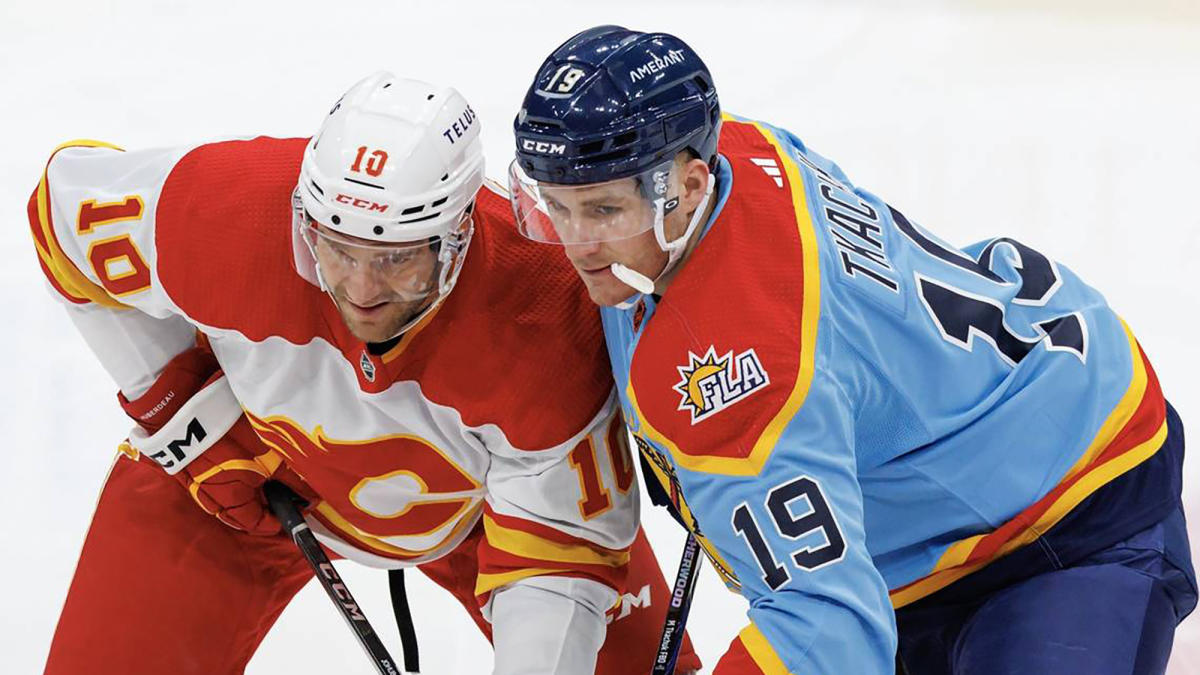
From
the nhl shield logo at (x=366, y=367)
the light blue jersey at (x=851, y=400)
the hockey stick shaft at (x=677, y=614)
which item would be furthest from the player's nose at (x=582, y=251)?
the hockey stick shaft at (x=677, y=614)

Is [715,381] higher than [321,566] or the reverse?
higher

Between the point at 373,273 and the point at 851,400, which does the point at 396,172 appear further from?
the point at 851,400

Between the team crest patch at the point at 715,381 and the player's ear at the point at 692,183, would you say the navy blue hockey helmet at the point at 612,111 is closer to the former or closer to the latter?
the player's ear at the point at 692,183

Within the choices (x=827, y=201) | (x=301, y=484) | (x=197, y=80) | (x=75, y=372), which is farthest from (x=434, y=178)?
(x=197, y=80)

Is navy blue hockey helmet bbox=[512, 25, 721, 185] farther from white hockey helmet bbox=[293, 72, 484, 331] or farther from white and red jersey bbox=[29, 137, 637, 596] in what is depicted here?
white and red jersey bbox=[29, 137, 637, 596]

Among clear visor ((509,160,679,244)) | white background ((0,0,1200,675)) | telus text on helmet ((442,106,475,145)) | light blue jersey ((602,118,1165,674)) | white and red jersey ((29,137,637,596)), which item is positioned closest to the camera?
light blue jersey ((602,118,1165,674))

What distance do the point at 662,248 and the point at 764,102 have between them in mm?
2616

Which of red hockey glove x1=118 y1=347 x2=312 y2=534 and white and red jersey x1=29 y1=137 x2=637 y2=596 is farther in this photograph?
red hockey glove x1=118 y1=347 x2=312 y2=534

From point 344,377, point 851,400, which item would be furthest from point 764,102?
point 851,400

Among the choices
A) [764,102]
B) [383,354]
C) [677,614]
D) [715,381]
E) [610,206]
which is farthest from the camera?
[764,102]

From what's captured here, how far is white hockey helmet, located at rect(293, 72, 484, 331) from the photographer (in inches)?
92.0

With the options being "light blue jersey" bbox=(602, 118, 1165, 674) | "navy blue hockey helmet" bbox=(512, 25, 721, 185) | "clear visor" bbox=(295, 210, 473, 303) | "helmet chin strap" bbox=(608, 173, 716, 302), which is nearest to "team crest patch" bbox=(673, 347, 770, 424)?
"light blue jersey" bbox=(602, 118, 1165, 674)

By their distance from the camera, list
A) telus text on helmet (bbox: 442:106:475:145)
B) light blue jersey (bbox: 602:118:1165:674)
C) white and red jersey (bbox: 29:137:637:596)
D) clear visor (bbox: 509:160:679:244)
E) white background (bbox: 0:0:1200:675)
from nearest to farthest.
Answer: light blue jersey (bbox: 602:118:1165:674) < clear visor (bbox: 509:160:679:244) < telus text on helmet (bbox: 442:106:475:145) < white and red jersey (bbox: 29:137:637:596) < white background (bbox: 0:0:1200:675)

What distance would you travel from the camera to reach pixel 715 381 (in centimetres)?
217
